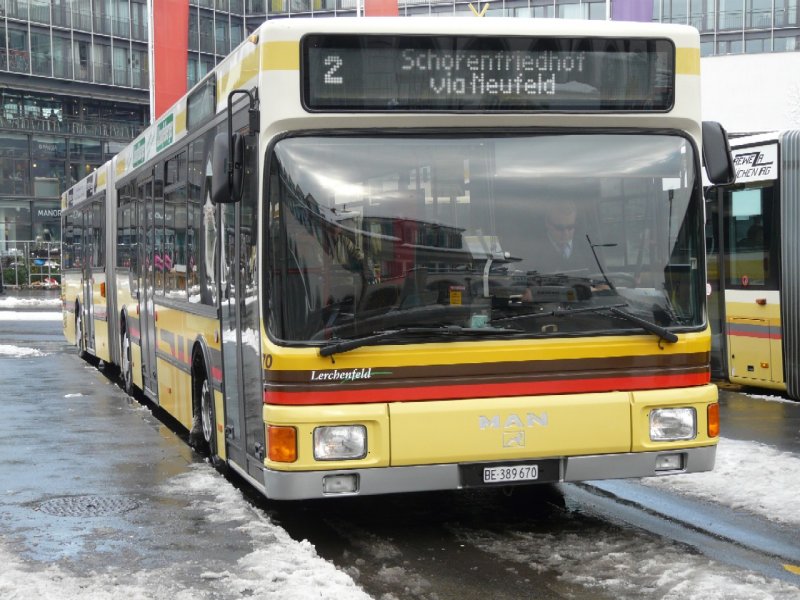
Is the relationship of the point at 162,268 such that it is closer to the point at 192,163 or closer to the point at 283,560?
the point at 192,163

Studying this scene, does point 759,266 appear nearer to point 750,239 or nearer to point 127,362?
point 750,239

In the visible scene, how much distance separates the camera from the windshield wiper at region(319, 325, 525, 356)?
664 cm

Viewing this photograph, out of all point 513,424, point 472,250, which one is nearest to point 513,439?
point 513,424

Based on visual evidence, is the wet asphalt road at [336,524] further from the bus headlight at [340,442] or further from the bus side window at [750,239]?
the bus side window at [750,239]

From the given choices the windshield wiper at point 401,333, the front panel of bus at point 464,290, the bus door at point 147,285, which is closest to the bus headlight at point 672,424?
the front panel of bus at point 464,290

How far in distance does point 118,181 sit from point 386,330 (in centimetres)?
983

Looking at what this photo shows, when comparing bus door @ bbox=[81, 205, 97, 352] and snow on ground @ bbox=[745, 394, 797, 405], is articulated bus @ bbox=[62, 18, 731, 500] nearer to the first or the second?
snow on ground @ bbox=[745, 394, 797, 405]

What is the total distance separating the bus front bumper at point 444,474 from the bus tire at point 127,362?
849 centimetres

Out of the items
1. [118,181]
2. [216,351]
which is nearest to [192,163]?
[216,351]

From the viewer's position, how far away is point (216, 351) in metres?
8.96

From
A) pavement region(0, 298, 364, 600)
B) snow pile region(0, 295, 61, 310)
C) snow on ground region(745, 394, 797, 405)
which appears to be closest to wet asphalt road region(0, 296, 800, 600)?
pavement region(0, 298, 364, 600)

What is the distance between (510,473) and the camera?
698 cm

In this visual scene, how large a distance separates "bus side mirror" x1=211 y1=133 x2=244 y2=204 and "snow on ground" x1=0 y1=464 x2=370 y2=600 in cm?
201

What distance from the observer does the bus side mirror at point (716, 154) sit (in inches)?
A: 285
